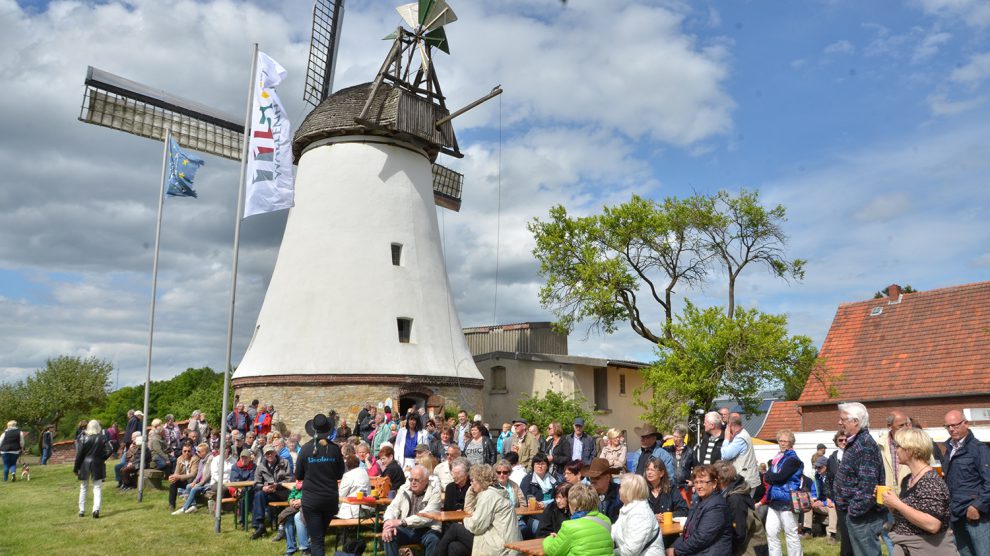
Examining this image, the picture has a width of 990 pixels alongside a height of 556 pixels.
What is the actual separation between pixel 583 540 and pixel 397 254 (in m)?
18.9

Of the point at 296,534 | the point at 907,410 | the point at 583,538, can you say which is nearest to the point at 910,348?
the point at 907,410

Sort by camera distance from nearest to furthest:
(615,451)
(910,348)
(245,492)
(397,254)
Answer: (615,451) < (245,492) < (397,254) < (910,348)

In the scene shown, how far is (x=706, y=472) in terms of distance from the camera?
679 cm

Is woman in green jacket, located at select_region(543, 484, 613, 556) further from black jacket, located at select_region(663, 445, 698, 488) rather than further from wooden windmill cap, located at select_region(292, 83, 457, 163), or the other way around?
wooden windmill cap, located at select_region(292, 83, 457, 163)

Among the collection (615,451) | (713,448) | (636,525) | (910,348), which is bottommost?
(636,525)

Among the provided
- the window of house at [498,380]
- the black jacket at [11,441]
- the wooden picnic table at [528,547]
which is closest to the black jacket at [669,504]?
the wooden picnic table at [528,547]

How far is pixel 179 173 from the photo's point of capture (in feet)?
55.9

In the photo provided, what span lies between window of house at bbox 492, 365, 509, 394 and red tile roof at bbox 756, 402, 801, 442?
1024 cm

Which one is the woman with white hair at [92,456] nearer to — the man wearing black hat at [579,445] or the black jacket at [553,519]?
the man wearing black hat at [579,445]

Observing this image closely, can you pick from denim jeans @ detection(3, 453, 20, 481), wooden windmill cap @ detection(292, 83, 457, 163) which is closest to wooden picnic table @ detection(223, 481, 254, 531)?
denim jeans @ detection(3, 453, 20, 481)

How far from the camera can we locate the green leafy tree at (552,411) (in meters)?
26.3

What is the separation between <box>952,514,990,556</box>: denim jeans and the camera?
21.7 ft

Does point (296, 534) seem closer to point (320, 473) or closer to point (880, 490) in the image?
point (320, 473)

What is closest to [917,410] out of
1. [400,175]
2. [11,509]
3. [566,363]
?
[566,363]
